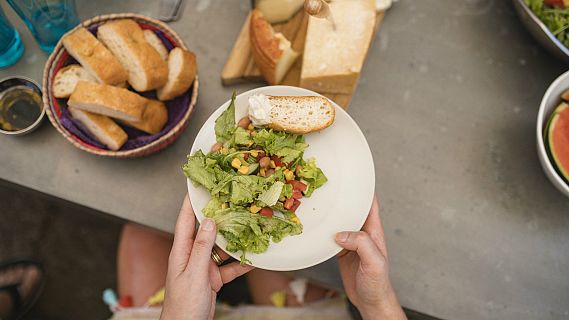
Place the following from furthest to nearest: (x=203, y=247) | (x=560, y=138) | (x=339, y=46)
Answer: (x=339, y=46) < (x=560, y=138) < (x=203, y=247)

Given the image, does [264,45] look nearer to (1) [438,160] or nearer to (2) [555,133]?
(1) [438,160]

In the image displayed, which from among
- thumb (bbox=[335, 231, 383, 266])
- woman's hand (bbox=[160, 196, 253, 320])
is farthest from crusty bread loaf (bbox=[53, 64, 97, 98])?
thumb (bbox=[335, 231, 383, 266])

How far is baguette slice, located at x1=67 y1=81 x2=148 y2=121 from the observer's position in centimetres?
119

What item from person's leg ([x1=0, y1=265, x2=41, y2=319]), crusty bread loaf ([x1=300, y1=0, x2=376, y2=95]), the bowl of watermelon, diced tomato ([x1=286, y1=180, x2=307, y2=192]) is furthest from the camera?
person's leg ([x1=0, y1=265, x2=41, y2=319])

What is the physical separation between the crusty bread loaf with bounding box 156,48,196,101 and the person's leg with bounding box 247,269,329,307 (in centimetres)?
76

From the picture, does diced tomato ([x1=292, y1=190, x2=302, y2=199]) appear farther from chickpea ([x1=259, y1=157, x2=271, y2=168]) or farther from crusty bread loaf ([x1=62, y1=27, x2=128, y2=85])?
crusty bread loaf ([x1=62, y1=27, x2=128, y2=85])

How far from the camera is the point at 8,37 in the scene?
1397 millimetres

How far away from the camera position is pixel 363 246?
114 cm

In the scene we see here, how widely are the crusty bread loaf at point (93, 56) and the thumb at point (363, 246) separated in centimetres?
79

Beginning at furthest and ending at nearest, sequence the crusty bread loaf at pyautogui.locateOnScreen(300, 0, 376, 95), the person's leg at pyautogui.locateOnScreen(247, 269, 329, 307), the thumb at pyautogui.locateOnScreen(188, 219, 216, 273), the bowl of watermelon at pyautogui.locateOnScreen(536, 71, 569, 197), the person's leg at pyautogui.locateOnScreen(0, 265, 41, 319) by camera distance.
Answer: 1. the person's leg at pyautogui.locateOnScreen(0, 265, 41, 319)
2. the person's leg at pyautogui.locateOnScreen(247, 269, 329, 307)
3. the crusty bread loaf at pyautogui.locateOnScreen(300, 0, 376, 95)
4. the bowl of watermelon at pyautogui.locateOnScreen(536, 71, 569, 197)
5. the thumb at pyautogui.locateOnScreen(188, 219, 216, 273)

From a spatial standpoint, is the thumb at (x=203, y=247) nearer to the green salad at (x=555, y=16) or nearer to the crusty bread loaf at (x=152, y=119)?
the crusty bread loaf at (x=152, y=119)

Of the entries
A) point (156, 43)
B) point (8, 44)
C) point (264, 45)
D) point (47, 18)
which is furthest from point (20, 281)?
point (264, 45)

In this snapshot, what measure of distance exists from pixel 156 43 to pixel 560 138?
126 centimetres

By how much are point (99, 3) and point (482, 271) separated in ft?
5.18
